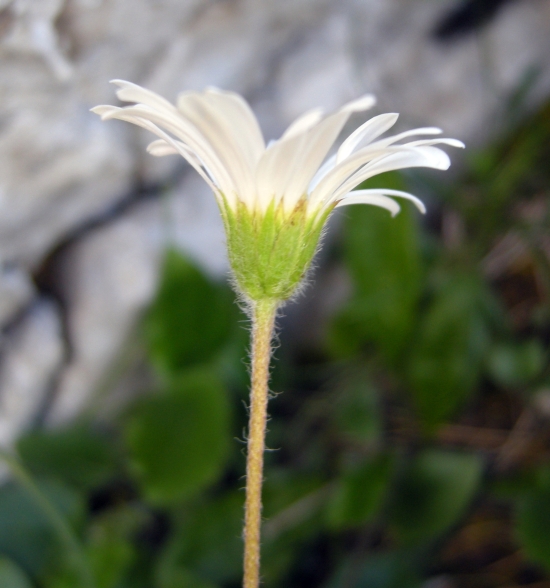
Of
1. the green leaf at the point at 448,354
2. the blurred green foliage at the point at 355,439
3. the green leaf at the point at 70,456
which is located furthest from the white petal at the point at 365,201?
the green leaf at the point at 70,456

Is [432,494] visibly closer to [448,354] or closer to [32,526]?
[448,354]

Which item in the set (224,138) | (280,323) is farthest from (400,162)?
(280,323)

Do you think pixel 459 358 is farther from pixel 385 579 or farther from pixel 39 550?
pixel 39 550

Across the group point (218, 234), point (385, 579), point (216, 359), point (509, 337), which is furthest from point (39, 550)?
point (509, 337)

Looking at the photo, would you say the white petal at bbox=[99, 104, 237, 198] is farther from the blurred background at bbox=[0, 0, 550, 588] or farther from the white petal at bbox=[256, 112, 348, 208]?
the blurred background at bbox=[0, 0, 550, 588]

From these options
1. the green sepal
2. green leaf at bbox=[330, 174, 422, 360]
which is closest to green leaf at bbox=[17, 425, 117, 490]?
green leaf at bbox=[330, 174, 422, 360]
